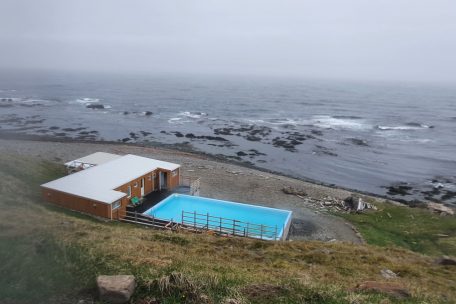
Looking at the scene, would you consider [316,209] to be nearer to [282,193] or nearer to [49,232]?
[282,193]

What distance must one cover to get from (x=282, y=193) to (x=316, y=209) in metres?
5.31

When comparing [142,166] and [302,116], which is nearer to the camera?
[142,166]

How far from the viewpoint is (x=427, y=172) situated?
55.9 meters

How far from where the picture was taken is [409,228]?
31.8 meters

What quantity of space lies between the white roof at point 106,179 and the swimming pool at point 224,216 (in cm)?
320

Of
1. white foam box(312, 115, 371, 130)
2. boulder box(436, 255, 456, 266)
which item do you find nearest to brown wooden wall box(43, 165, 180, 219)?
boulder box(436, 255, 456, 266)

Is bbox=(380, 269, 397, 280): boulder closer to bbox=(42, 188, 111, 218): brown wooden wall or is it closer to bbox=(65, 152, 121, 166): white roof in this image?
bbox=(42, 188, 111, 218): brown wooden wall

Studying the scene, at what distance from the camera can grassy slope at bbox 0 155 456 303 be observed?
10.7 metres

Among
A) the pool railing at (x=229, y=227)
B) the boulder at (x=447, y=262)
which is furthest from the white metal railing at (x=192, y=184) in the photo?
the boulder at (x=447, y=262)

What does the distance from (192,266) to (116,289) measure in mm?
3427

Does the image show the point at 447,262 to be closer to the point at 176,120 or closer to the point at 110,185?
the point at 110,185

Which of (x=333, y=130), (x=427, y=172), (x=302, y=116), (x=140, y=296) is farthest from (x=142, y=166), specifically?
(x=302, y=116)

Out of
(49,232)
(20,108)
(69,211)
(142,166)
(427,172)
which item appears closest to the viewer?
(49,232)

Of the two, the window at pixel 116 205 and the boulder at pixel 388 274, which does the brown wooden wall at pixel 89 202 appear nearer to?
the window at pixel 116 205
